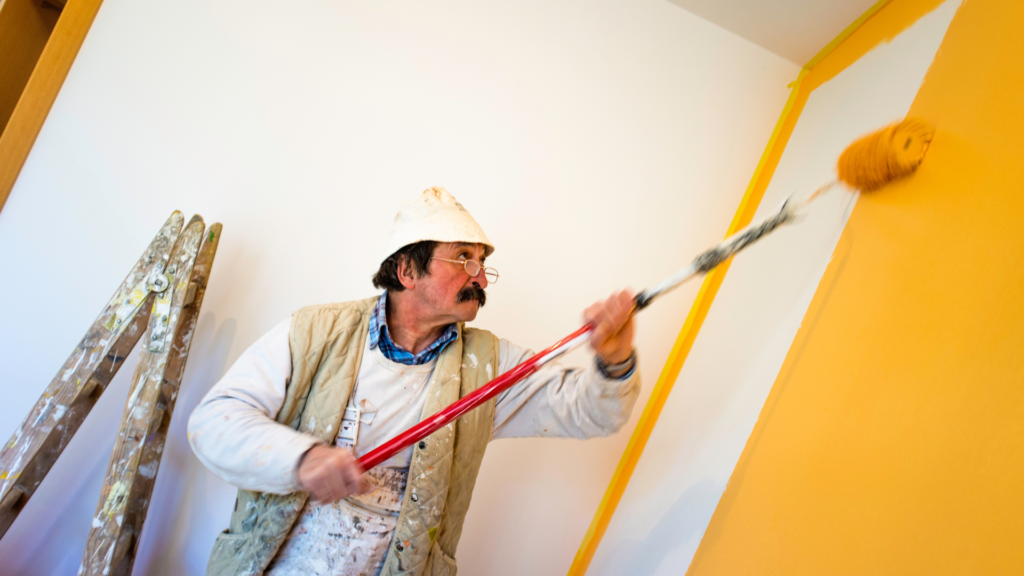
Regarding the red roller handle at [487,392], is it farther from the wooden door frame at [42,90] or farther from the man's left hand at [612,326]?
the wooden door frame at [42,90]

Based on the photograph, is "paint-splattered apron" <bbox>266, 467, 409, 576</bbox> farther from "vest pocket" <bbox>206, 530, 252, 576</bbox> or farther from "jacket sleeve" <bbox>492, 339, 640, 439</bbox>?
"jacket sleeve" <bbox>492, 339, 640, 439</bbox>

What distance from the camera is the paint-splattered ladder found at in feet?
4.51

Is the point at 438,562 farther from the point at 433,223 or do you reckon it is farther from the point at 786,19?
the point at 786,19

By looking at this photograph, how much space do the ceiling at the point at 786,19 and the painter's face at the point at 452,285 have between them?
1.29 m

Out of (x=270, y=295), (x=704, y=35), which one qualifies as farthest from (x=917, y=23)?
(x=270, y=295)

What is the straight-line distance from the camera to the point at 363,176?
1.75 meters

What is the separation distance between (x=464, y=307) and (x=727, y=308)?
87cm

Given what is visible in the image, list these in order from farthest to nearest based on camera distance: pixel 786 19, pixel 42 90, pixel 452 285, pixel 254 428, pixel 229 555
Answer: pixel 786 19 < pixel 42 90 < pixel 452 285 < pixel 229 555 < pixel 254 428

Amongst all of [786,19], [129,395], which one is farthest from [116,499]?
[786,19]

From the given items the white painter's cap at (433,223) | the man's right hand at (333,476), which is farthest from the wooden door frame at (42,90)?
the man's right hand at (333,476)

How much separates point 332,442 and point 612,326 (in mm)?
729

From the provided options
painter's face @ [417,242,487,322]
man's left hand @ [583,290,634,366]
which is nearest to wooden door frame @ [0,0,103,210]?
painter's face @ [417,242,487,322]

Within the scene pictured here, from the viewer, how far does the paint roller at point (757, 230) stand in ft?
3.45

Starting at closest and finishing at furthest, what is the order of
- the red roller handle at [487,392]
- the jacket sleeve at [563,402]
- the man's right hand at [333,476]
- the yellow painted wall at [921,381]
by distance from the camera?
the yellow painted wall at [921,381], the man's right hand at [333,476], the red roller handle at [487,392], the jacket sleeve at [563,402]
